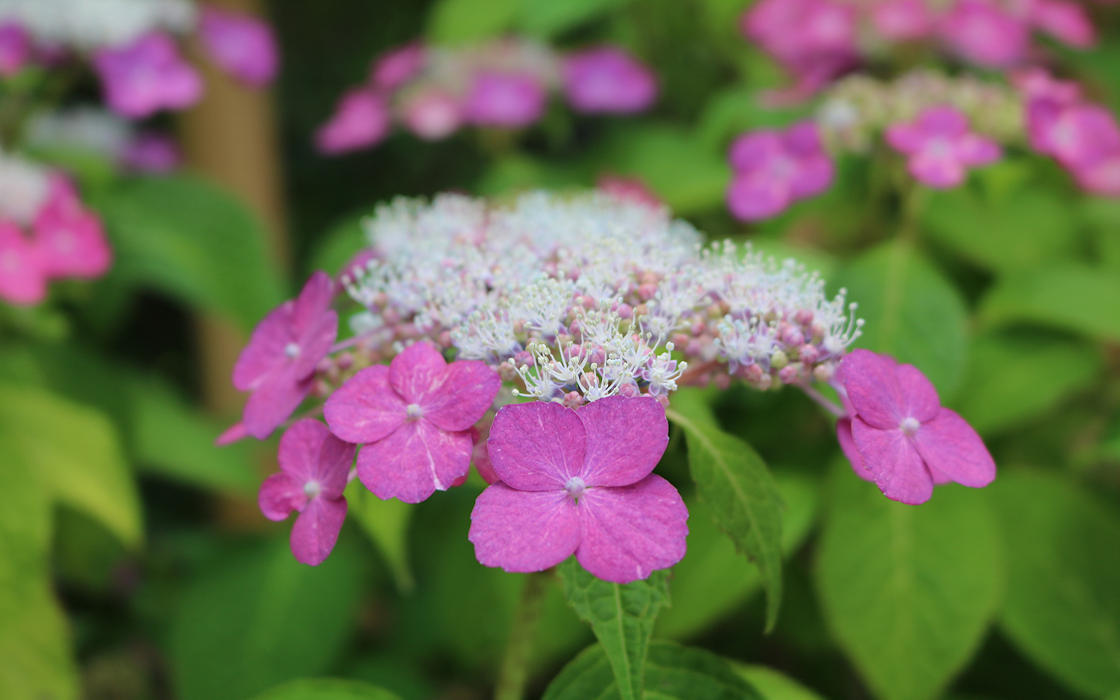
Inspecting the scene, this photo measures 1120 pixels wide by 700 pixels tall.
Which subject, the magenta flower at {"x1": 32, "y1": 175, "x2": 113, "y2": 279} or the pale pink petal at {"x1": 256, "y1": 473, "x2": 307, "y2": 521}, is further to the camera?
the magenta flower at {"x1": 32, "y1": 175, "x2": 113, "y2": 279}

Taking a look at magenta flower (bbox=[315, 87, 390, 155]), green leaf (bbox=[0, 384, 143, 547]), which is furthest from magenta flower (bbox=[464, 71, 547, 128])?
green leaf (bbox=[0, 384, 143, 547])

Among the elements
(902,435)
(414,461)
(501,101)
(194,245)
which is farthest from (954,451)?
(194,245)

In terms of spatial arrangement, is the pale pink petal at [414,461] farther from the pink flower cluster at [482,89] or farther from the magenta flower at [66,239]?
the pink flower cluster at [482,89]

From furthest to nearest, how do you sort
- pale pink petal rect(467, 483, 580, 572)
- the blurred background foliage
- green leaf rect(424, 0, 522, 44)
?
green leaf rect(424, 0, 522, 44) → the blurred background foliage → pale pink petal rect(467, 483, 580, 572)

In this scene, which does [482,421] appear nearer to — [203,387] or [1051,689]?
[1051,689]

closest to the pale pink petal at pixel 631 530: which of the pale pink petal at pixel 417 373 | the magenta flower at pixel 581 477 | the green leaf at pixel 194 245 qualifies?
the magenta flower at pixel 581 477

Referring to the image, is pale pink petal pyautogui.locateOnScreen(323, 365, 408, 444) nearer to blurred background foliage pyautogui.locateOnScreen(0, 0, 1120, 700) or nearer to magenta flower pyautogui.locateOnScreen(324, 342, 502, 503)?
magenta flower pyautogui.locateOnScreen(324, 342, 502, 503)
